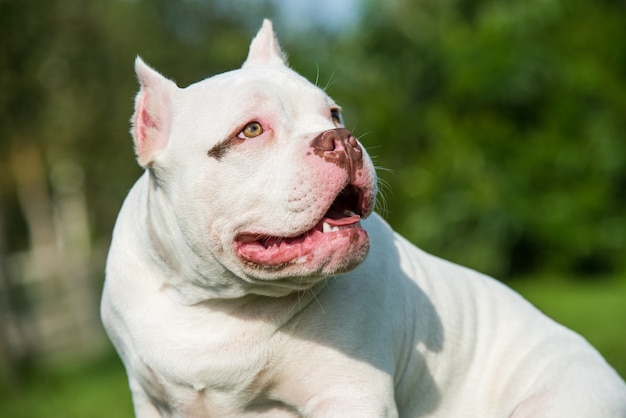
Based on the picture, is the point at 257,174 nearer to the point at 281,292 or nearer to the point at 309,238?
the point at 309,238

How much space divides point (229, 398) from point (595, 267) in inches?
471

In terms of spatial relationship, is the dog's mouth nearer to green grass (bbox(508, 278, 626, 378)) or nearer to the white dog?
the white dog

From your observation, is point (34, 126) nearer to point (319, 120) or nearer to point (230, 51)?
point (230, 51)

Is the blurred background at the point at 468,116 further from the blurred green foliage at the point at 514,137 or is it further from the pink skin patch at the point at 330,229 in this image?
the pink skin patch at the point at 330,229

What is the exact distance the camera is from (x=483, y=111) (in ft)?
48.6

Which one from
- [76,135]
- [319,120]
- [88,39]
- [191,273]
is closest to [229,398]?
[191,273]

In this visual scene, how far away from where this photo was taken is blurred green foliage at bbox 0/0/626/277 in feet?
46.3

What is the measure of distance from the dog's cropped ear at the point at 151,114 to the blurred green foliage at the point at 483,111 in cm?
944

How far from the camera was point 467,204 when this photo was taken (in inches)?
571

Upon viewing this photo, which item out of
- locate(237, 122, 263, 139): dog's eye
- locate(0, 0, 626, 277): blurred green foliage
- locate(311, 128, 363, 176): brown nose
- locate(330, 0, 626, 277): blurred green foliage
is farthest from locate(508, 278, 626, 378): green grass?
locate(237, 122, 263, 139): dog's eye

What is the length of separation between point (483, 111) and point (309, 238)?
38.7 ft

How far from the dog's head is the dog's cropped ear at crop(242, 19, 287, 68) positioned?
1.48 feet

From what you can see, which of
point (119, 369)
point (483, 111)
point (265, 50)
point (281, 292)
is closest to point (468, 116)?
point (483, 111)

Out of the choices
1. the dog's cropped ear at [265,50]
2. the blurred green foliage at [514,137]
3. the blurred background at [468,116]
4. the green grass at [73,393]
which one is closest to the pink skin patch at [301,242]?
the dog's cropped ear at [265,50]
